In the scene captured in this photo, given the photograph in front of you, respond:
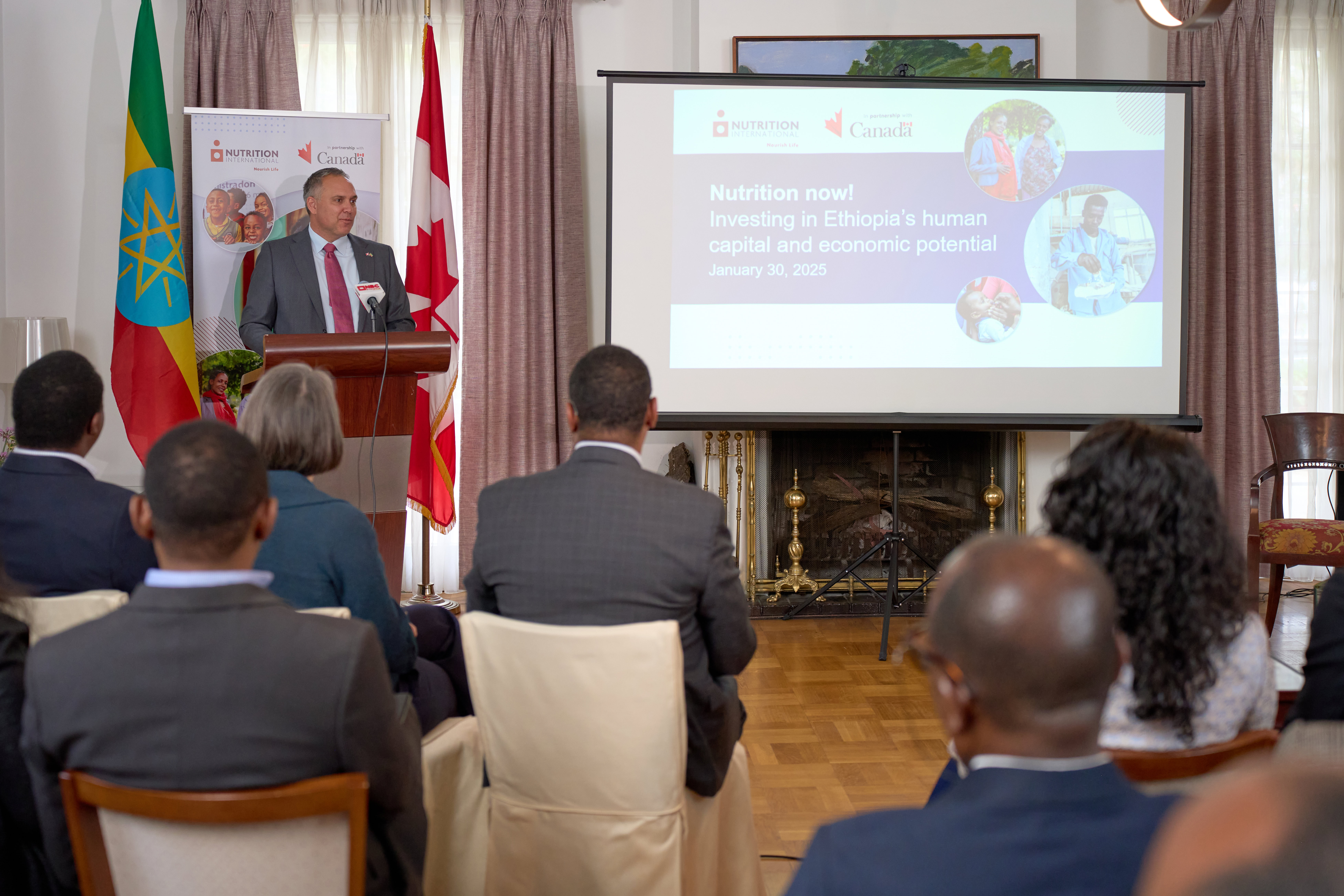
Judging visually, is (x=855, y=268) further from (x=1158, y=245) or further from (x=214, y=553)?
(x=214, y=553)

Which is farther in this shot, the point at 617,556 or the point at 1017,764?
the point at 617,556

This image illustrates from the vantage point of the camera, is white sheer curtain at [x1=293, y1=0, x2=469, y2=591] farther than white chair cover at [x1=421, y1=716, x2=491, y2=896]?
Yes

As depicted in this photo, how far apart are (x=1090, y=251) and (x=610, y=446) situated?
3514 millimetres

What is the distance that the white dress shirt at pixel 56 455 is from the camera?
199 centimetres

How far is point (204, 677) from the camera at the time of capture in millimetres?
1136

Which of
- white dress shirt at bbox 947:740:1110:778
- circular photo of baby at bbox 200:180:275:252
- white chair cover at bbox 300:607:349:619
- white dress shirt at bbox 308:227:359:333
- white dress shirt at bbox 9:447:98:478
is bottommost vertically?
white chair cover at bbox 300:607:349:619

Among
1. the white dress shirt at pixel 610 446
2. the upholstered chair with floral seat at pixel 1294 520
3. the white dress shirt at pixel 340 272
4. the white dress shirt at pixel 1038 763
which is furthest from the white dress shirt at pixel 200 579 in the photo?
the upholstered chair with floral seat at pixel 1294 520

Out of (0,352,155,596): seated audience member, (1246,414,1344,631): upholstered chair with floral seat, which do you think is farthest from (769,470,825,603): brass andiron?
(0,352,155,596): seated audience member

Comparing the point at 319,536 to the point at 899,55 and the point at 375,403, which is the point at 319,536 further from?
the point at 899,55

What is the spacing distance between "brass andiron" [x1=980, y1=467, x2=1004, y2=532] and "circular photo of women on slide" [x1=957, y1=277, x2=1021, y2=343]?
0.85 metres

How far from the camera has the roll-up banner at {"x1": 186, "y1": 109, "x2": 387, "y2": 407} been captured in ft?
15.3

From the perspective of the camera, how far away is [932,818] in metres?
0.79

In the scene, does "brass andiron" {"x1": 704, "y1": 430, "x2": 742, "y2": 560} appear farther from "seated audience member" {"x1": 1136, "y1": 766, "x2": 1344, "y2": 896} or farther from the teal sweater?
"seated audience member" {"x1": 1136, "y1": 766, "x2": 1344, "y2": 896}

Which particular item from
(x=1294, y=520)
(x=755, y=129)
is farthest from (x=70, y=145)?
(x=1294, y=520)
